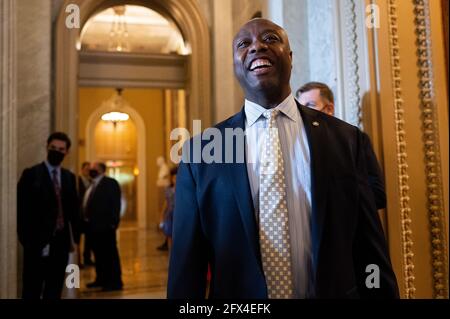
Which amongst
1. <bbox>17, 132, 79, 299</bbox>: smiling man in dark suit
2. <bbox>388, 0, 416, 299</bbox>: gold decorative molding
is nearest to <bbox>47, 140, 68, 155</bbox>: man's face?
<bbox>17, 132, 79, 299</bbox>: smiling man in dark suit

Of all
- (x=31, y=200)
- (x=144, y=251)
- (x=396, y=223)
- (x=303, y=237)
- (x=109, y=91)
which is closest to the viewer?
(x=303, y=237)

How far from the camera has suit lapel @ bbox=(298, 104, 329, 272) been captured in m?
1.22

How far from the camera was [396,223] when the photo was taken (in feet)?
7.50

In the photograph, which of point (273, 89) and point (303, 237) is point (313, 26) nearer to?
point (273, 89)

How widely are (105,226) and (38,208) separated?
6.36ft

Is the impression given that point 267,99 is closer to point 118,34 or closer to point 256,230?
point 256,230

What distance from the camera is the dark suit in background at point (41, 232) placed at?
3.62m

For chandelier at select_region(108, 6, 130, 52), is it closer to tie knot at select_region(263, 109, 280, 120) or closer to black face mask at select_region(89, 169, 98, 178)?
black face mask at select_region(89, 169, 98, 178)

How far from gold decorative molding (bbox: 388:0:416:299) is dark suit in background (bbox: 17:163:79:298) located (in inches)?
110

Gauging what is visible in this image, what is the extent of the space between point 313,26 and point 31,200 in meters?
2.66

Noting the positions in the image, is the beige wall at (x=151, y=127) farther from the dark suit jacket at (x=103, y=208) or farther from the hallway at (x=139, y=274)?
the dark suit jacket at (x=103, y=208)
